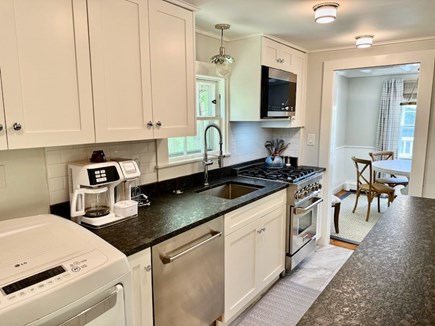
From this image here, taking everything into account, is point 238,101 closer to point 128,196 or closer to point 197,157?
point 197,157

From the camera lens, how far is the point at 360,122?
6078mm

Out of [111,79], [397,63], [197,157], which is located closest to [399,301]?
[111,79]

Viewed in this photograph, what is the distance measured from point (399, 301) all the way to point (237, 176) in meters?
2.17

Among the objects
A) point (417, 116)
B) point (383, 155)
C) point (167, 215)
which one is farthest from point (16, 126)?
point (383, 155)

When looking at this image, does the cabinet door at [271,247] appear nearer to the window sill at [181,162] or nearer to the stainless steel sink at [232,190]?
the stainless steel sink at [232,190]

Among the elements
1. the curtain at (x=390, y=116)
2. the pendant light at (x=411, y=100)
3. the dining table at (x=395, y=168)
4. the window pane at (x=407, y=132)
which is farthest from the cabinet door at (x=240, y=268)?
the window pane at (x=407, y=132)

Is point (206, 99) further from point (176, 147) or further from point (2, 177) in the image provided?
point (2, 177)

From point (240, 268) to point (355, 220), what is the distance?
9.71ft

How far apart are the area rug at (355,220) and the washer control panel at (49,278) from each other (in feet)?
11.4

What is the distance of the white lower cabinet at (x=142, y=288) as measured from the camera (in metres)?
1.52

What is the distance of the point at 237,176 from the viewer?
123 inches

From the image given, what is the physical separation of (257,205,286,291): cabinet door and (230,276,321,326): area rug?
125mm

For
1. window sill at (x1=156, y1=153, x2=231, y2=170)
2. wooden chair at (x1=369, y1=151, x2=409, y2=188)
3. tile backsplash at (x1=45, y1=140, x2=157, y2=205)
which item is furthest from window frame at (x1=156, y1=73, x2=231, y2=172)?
wooden chair at (x1=369, y1=151, x2=409, y2=188)

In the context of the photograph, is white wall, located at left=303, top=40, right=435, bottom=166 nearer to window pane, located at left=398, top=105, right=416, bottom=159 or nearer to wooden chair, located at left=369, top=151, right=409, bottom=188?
wooden chair, located at left=369, top=151, right=409, bottom=188
